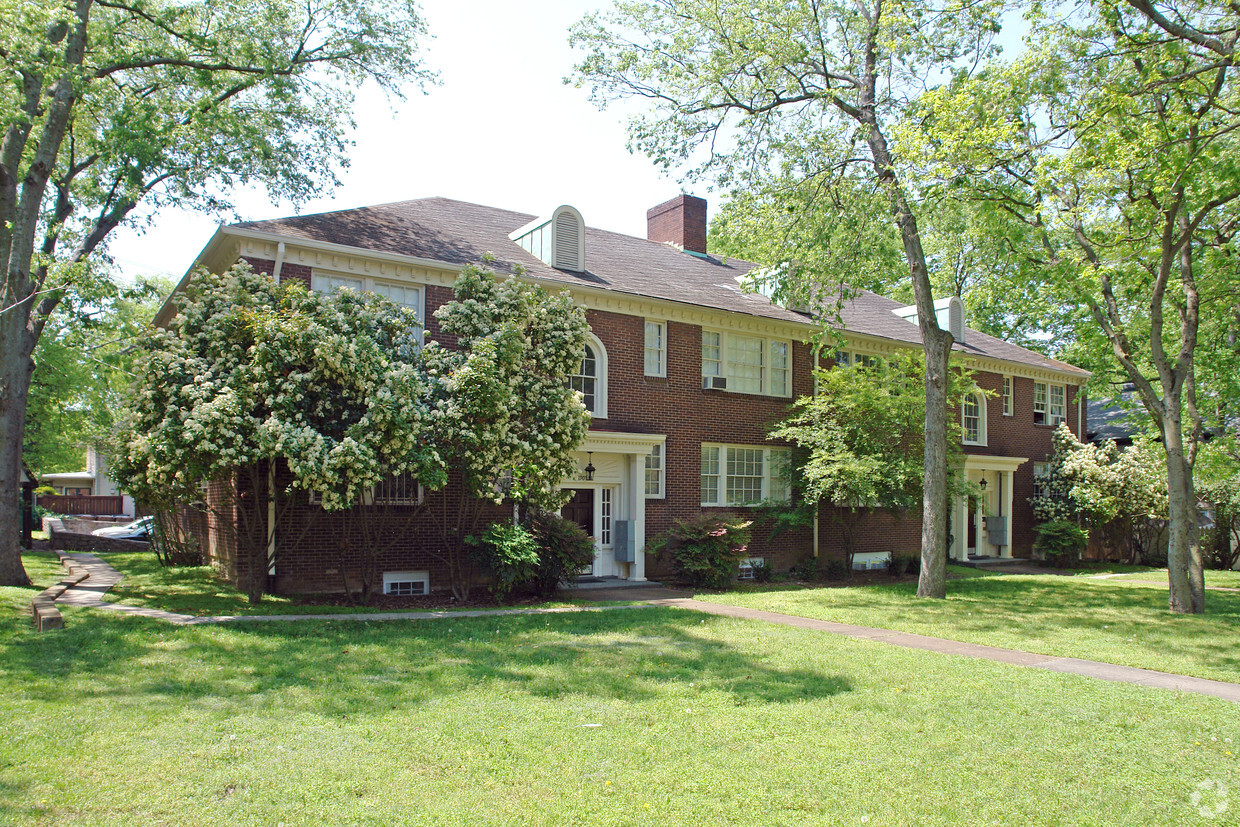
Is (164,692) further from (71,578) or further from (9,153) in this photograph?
(9,153)

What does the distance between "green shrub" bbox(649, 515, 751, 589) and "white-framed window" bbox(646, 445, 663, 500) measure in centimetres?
115

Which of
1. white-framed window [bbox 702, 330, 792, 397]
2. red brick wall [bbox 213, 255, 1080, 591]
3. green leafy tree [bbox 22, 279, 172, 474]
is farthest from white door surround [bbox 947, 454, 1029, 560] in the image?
green leafy tree [bbox 22, 279, 172, 474]

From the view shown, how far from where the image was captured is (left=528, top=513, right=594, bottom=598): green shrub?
44.0 ft

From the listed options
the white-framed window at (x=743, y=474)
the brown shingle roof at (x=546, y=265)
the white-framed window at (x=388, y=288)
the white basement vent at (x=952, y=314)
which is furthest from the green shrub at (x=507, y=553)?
the white basement vent at (x=952, y=314)

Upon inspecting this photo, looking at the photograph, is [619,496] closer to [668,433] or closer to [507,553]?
[668,433]

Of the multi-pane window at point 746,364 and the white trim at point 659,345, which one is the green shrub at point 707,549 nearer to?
the white trim at point 659,345

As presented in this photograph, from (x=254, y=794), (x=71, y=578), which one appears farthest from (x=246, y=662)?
(x=71, y=578)

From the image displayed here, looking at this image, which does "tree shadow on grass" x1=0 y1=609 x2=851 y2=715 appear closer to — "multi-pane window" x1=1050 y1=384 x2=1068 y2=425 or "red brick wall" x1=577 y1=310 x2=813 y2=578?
"red brick wall" x1=577 y1=310 x2=813 y2=578

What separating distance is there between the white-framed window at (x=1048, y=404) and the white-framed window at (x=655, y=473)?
15462 mm

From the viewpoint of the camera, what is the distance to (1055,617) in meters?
12.7

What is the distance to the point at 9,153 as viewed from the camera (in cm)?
1329

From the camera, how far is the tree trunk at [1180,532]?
1330cm

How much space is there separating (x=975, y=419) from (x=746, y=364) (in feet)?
31.0

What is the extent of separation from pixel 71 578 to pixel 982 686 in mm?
15164
